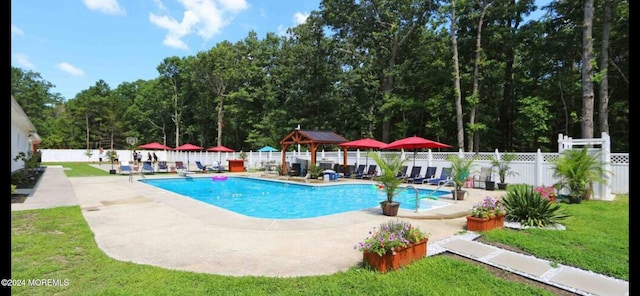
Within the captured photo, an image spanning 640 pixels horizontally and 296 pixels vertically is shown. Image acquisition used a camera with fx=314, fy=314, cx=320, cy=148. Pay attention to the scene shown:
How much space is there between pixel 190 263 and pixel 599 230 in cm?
732

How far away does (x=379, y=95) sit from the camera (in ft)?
99.2

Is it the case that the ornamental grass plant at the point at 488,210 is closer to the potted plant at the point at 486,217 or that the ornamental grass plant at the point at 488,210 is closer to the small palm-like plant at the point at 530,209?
the potted plant at the point at 486,217

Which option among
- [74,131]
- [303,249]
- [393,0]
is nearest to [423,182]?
[303,249]

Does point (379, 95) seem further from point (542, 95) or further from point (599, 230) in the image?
point (599, 230)

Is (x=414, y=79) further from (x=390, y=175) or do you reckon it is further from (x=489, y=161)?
(x=390, y=175)

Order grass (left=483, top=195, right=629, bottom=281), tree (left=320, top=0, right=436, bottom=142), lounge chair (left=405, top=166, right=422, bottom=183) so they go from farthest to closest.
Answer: tree (left=320, top=0, right=436, bottom=142), lounge chair (left=405, top=166, right=422, bottom=183), grass (left=483, top=195, right=629, bottom=281)

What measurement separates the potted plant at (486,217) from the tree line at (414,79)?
10797 millimetres

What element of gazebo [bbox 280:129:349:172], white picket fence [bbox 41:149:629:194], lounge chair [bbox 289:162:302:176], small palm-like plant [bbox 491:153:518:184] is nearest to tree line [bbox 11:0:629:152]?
white picket fence [bbox 41:149:629:194]

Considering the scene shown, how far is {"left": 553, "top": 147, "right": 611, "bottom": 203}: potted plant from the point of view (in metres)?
9.16

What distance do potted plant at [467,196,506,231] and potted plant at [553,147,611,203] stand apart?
4.65 metres

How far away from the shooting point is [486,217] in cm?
602

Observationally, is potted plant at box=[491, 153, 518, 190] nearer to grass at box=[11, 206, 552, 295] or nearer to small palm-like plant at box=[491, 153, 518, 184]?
small palm-like plant at box=[491, 153, 518, 184]

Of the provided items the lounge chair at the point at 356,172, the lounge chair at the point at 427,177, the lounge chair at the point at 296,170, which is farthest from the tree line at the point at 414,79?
the lounge chair at the point at 296,170

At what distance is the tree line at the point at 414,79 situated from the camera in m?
20.4
